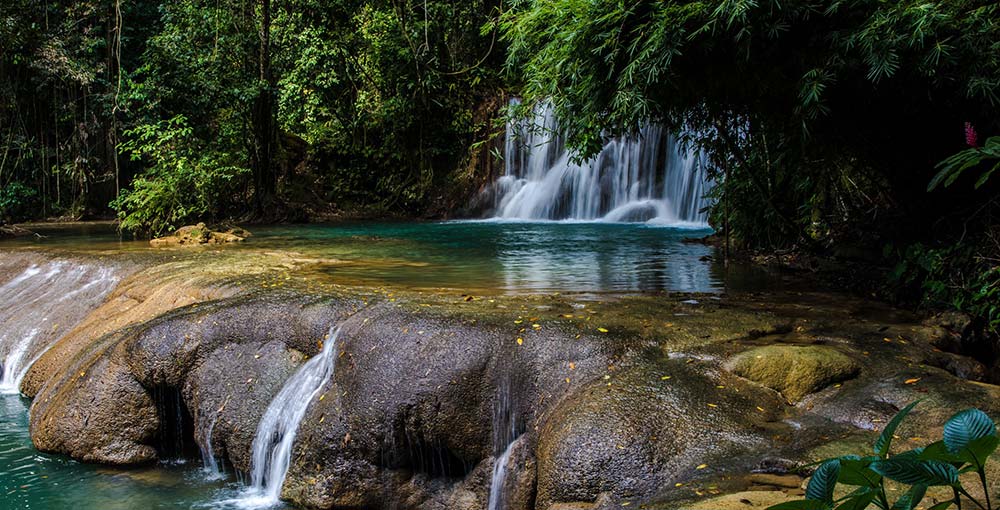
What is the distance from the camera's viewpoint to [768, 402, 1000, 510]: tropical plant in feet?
3.46

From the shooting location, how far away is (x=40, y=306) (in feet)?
27.4

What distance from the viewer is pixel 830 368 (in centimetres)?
410

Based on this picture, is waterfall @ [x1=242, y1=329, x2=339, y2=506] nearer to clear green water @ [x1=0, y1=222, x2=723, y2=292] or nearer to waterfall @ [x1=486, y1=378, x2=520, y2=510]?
waterfall @ [x1=486, y1=378, x2=520, y2=510]

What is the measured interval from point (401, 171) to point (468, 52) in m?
3.78

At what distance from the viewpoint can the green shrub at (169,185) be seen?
12.9m

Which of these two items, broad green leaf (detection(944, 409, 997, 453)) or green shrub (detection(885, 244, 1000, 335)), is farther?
green shrub (detection(885, 244, 1000, 335))

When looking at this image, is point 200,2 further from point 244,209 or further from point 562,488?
point 562,488

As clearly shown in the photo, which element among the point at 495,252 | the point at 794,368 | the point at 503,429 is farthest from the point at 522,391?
the point at 495,252

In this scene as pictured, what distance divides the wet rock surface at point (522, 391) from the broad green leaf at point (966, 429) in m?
1.90

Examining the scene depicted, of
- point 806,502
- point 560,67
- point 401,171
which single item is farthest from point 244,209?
point 806,502

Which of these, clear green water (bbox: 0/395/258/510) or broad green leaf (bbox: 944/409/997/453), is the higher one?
broad green leaf (bbox: 944/409/997/453)

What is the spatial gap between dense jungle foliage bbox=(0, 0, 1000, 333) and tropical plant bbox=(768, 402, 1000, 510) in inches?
70.7

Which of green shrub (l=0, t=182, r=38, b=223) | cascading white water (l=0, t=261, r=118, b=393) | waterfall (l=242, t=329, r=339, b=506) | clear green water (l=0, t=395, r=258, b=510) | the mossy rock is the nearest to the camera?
the mossy rock

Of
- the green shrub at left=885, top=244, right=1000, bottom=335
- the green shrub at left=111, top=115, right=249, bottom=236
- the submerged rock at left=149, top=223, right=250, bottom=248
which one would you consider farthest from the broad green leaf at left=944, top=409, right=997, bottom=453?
the green shrub at left=111, top=115, right=249, bottom=236
